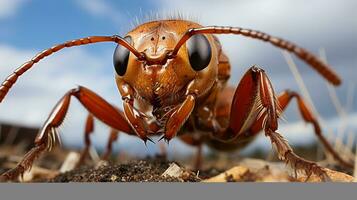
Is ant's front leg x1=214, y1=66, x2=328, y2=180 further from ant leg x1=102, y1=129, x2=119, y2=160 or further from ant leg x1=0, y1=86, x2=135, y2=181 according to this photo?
ant leg x1=102, y1=129, x2=119, y2=160

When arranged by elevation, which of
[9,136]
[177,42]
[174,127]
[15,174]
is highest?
[177,42]

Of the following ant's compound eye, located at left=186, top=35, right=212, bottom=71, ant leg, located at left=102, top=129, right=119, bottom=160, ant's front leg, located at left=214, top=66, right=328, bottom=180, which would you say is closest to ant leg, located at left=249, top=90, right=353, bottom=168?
ant's front leg, located at left=214, top=66, right=328, bottom=180

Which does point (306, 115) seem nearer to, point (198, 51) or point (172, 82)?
point (198, 51)

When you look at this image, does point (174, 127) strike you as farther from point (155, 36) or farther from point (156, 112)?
point (155, 36)

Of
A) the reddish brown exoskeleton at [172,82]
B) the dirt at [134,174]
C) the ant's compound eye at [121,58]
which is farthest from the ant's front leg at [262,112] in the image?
the ant's compound eye at [121,58]

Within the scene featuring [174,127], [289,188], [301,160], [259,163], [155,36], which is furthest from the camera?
[259,163]

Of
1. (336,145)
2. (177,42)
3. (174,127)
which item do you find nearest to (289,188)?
(174,127)

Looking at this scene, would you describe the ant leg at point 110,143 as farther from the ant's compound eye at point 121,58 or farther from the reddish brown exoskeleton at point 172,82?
the ant's compound eye at point 121,58
